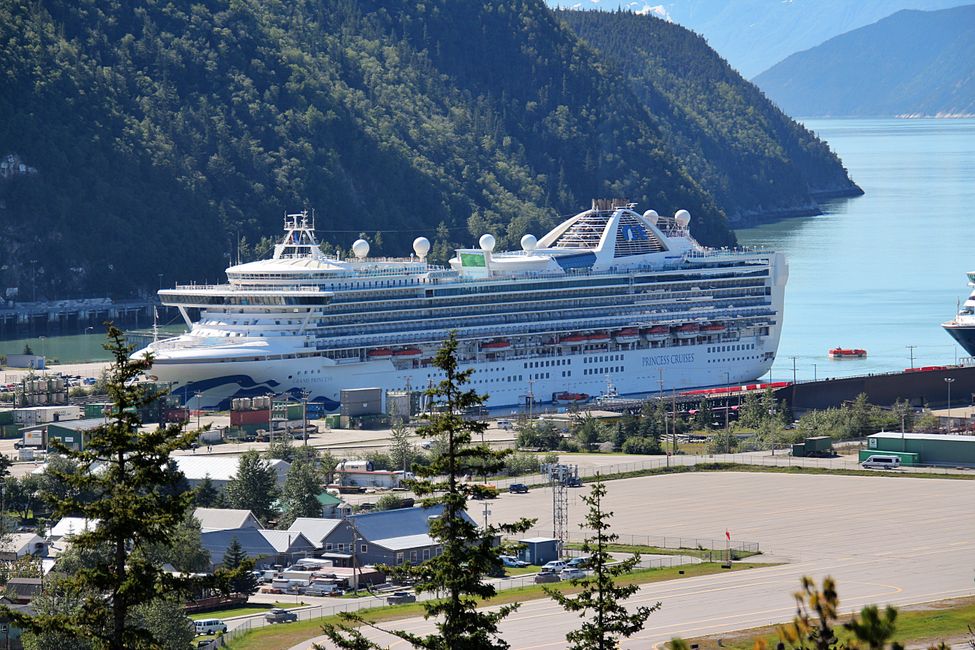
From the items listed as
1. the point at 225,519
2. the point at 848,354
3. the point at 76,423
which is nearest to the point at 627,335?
the point at 848,354

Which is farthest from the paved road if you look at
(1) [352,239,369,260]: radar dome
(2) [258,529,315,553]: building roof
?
(1) [352,239,369,260]: radar dome

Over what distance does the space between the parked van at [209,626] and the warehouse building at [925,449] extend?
99.9 ft

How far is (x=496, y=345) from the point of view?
88312 millimetres

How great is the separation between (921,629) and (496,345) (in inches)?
1836

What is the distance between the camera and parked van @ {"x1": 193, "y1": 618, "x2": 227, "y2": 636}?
144ft

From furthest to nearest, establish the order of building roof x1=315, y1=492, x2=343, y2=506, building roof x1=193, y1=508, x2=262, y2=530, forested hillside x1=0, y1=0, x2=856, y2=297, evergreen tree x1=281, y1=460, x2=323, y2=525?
forested hillside x1=0, y1=0, x2=856, y2=297
building roof x1=315, y1=492, x2=343, y2=506
evergreen tree x1=281, y1=460, x2=323, y2=525
building roof x1=193, y1=508, x2=262, y2=530

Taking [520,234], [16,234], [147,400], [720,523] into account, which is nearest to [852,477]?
[720,523]

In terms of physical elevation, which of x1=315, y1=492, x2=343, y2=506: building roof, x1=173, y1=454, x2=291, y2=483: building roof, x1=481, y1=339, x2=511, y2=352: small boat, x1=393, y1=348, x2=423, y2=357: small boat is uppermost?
x1=481, y1=339, x2=511, y2=352: small boat

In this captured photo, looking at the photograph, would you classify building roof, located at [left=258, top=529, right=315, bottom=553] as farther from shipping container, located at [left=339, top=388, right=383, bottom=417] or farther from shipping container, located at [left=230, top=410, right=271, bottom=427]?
shipping container, located at [left=339, top=388, right=383, bottom=417]

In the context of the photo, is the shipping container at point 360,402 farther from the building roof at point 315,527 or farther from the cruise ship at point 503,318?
the building roof at point 315,527

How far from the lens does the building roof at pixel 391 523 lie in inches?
2073

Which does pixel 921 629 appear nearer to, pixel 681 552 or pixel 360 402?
pixel 681 552

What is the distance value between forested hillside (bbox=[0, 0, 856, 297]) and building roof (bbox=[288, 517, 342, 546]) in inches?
3569

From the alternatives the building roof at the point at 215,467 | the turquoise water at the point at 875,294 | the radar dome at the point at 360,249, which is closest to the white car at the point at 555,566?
the building roof at the point at 215,467
